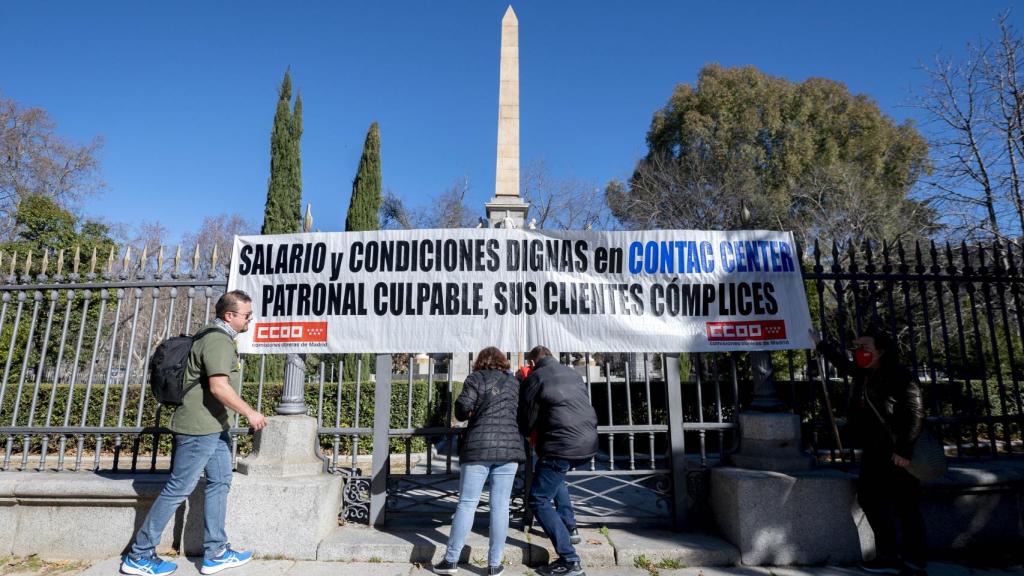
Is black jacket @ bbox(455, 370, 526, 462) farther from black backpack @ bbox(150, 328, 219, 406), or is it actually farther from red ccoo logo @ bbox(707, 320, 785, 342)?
red ccoo logo @ bbox(707, 320, 785, 342)

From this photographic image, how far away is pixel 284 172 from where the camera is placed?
1817 cm

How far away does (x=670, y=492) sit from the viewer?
4133 mm

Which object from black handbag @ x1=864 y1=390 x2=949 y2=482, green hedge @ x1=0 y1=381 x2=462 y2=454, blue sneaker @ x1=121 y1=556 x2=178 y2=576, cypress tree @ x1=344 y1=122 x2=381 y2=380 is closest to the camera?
black handbag @ x1=864 y1=390 x2=949 y2=482

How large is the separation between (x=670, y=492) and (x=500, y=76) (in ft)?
27.1

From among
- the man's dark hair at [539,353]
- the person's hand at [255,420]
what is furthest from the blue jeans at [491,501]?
the person's hand at [255,420]

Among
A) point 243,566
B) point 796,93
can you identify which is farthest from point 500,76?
point 796,93

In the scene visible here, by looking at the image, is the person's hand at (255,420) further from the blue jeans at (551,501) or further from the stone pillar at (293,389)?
the blue jeans at (551,501)

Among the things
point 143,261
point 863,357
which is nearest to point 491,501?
point 863,357

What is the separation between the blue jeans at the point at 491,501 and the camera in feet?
10.7

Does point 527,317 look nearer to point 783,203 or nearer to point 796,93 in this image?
point 783,203

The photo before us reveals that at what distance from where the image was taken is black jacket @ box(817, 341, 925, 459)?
3229 millimetres

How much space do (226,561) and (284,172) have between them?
17.3 metres

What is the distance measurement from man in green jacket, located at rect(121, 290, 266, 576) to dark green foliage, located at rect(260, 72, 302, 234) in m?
14.8

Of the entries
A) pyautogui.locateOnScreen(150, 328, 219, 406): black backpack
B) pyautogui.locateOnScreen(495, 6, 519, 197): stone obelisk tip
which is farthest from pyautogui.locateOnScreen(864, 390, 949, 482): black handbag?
pyautogui.locateOnScreen(495, 6, 519, 197): stone obelisk tip
